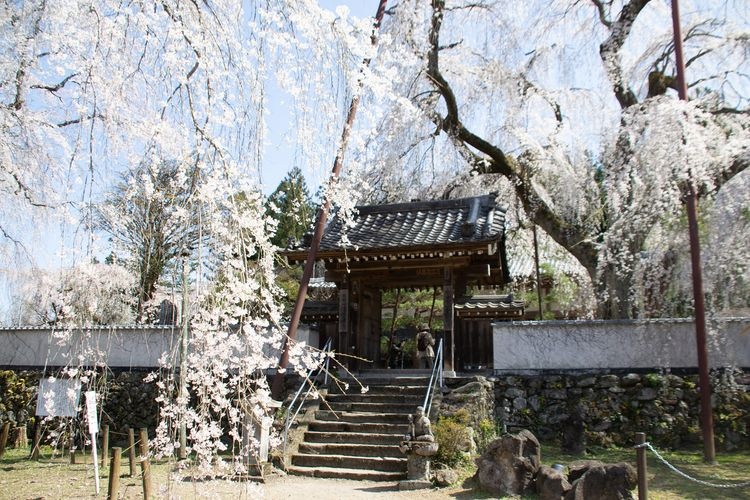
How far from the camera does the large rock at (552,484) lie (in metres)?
6.31

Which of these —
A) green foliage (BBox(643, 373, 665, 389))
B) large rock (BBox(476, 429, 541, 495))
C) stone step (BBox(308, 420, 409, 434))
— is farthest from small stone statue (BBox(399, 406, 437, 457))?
green foliage (BBox(643, 373, 665, 389))

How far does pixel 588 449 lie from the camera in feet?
30.1

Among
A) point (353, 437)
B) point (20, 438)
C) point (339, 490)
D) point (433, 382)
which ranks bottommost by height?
point (20, 438)

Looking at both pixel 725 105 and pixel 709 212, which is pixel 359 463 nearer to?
pixel 709 212

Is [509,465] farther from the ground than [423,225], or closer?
closer

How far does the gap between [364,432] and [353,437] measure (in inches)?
9.7

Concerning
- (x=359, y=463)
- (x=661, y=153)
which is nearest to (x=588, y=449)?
(x=359, y=463)

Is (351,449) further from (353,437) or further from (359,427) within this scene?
(359,427)

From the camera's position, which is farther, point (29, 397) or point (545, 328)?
point (29, 397)

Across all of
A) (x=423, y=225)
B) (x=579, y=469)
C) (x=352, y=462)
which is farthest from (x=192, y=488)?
(x=423, y=225)

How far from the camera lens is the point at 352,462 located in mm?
8430

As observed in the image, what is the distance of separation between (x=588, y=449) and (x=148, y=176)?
8.16 m

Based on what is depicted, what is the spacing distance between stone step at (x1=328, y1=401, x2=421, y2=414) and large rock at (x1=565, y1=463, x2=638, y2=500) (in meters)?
3.87

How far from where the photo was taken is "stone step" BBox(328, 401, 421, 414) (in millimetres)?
9680
